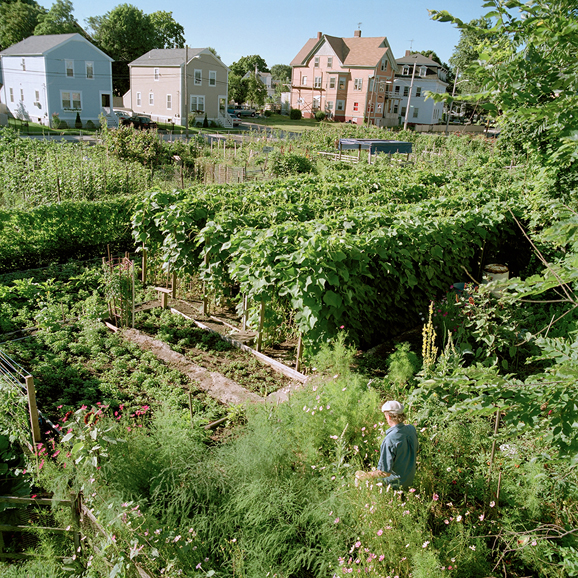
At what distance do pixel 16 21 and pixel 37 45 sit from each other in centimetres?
2100

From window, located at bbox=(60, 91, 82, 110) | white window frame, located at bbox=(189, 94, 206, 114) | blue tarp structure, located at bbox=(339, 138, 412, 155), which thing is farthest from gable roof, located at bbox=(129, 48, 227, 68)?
blue tarp structure, located at bbox=(339, 138, 412, 155)

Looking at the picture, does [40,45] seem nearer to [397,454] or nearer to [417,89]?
[397,454]

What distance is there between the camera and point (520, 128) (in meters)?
9.20

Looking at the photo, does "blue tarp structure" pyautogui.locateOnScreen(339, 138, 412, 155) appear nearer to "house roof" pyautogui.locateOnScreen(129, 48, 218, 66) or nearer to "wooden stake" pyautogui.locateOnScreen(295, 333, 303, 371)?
"house roof" pyautogui.locateOnScreen(129, 48, 218, 66)

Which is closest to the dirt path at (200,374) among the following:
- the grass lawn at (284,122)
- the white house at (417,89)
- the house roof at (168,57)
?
the house roof at (168,57)

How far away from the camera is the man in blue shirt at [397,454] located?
3559 millimetres

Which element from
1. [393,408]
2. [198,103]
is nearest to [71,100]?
[198,103]

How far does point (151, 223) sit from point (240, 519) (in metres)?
6.09

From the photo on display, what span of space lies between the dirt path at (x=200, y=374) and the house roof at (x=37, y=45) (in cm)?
3706

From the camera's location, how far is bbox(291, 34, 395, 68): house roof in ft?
182

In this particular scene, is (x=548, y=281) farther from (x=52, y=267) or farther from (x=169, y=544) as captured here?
(x=52, y=267)

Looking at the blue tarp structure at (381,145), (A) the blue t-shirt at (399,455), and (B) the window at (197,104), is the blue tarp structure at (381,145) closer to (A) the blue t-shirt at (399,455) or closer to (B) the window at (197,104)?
(B) the window at (197,104)

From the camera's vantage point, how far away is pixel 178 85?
140 feet

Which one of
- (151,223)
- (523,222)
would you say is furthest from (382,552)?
(523,222)
